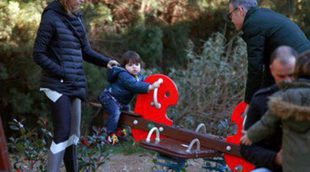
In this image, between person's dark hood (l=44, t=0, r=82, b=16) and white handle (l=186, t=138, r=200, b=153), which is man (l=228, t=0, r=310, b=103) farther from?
person's dark hood (l=44, t=0, r=82, b=16)

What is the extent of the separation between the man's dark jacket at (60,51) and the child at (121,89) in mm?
549

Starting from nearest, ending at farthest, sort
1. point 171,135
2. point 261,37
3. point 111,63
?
point 261,37 → point 171,135 → point 111,63

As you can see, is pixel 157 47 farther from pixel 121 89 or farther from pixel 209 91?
pixel 121 89

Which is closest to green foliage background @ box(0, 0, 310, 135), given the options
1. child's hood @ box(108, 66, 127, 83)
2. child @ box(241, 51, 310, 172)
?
child's hood @ box(108, 66, 127, 83)

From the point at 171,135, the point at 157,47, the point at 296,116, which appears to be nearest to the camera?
the point at 296,116

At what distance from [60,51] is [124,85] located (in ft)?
2.70

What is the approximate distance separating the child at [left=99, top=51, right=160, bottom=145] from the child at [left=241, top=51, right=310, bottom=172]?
7.18 ft

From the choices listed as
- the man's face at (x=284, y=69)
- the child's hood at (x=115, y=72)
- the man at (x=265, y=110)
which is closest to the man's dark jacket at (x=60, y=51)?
the child's hood at (x=115, y=72)

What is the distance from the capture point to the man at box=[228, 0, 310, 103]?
15.6ft

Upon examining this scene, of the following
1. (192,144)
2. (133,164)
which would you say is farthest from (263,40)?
(133,164)

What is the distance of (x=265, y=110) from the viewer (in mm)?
3623

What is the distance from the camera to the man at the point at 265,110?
141 inches

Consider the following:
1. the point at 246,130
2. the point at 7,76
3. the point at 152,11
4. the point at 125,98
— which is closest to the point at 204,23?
the point at 152,11

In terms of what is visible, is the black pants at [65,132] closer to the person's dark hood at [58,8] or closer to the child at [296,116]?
the person's dark hood at [58,8]
